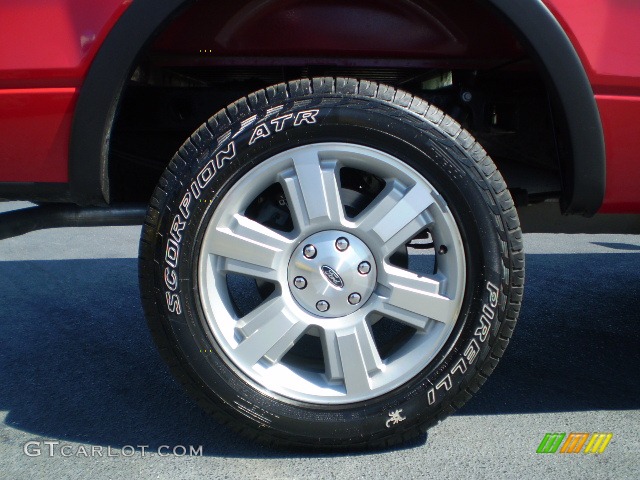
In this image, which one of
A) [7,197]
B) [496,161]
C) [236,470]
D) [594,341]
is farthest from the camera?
[594,341]

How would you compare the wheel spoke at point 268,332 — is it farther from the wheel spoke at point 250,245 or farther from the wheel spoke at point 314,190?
the wheel spoke at point 314,190

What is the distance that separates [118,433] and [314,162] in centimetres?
100

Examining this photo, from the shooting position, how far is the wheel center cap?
5.60 feet

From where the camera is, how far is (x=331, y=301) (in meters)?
1.72

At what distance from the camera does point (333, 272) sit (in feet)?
5.59

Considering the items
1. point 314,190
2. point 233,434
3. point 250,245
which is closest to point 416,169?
point 314,190

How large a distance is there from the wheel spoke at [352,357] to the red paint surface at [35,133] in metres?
0.87

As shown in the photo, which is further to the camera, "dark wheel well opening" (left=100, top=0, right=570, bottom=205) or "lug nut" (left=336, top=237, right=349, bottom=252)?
"dark wheel well opening" (left=100, top=0, right=570, bottom=205)

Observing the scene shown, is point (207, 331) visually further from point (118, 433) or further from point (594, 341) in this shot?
point (594, 341)

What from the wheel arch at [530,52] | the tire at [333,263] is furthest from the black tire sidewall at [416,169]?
the wheel arch at [530,52]

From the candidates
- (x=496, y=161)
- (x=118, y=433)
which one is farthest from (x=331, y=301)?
(x=496, y=161)

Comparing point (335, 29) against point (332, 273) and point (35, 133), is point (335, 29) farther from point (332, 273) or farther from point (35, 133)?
point (35, 133)

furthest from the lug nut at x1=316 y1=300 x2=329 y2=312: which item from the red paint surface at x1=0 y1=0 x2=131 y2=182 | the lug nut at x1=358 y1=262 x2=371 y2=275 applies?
the red paint surface at x1=0 y1=0 x2=131 y2=182

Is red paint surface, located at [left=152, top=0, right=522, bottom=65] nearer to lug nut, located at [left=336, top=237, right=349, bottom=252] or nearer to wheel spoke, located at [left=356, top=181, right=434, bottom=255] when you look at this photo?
wheel spoke, located at [left=356, top=181, right=434, bottom=255]
